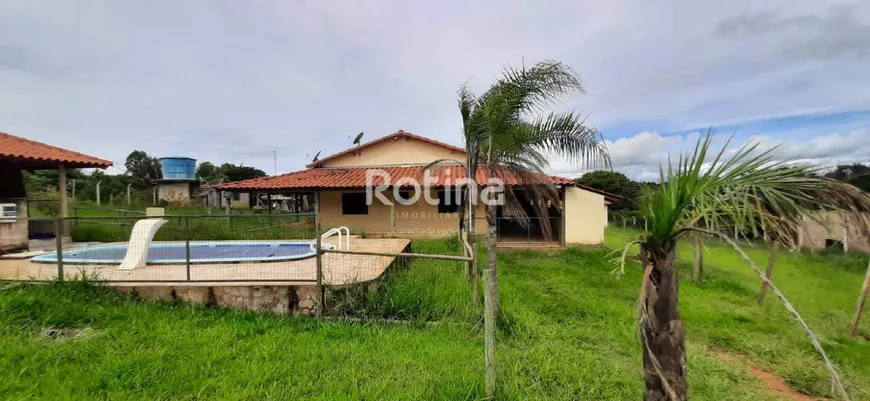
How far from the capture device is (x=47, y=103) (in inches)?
520

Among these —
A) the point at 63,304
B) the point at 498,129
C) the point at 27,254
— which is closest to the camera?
the point at 63,304

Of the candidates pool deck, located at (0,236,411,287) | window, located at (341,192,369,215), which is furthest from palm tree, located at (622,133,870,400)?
window, located at (341,192,369,215)

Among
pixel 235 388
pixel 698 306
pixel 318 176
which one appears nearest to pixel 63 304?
pixel 235 388

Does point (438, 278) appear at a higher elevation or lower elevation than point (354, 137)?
lower

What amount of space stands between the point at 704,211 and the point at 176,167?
3811cm

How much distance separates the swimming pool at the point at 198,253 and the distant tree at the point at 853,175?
25.4 feet

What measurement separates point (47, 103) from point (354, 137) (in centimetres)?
1163

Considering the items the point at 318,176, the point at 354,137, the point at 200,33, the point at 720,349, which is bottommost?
the point at 720,349

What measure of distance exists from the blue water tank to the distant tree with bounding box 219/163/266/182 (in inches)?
473

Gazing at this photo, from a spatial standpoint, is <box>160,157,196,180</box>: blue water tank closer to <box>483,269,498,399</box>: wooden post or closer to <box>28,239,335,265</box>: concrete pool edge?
<box>28,239,335,265</box>: concrete pool edge

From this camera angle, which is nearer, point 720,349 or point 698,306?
point 720,349

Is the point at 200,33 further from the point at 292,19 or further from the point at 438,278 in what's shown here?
the point at 438,278

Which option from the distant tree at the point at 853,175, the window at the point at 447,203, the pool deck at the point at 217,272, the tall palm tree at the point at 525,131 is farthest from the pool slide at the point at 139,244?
the window at the point at 447,203

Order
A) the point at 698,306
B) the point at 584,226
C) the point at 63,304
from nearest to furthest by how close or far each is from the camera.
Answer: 1. the point at 63,304
2. the point at 698,306
3. the point at 584,226
